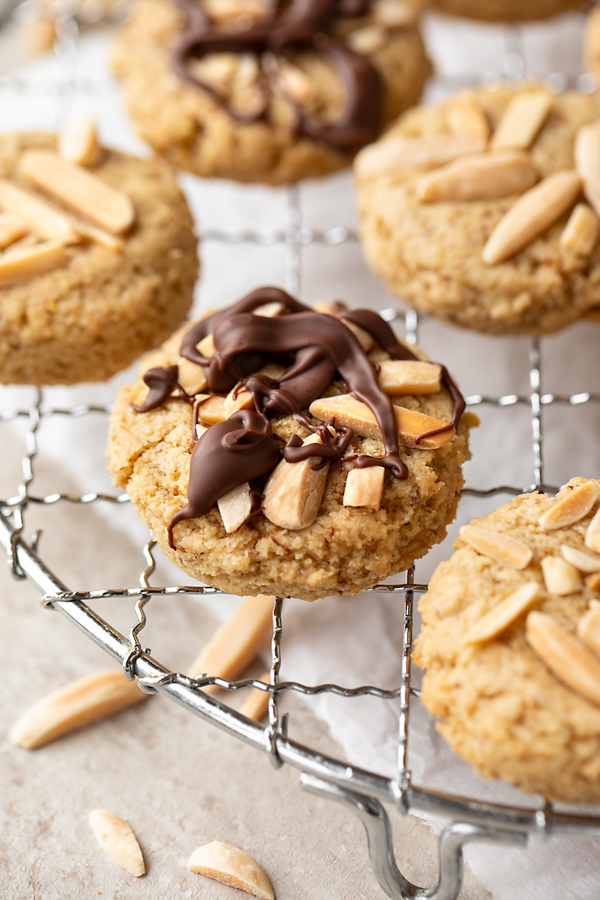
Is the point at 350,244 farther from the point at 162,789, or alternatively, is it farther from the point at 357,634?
the point at 162,789

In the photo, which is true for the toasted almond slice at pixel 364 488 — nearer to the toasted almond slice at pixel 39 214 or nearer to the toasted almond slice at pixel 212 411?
the toasted almond slice at pixel 212 411

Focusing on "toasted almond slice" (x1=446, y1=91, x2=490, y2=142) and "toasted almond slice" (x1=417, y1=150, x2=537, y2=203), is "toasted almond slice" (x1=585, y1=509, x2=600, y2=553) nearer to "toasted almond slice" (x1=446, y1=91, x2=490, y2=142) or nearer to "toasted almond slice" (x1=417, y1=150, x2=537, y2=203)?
"toasted almond slice" (x1=417, y1=150, x2=537, y2=203)

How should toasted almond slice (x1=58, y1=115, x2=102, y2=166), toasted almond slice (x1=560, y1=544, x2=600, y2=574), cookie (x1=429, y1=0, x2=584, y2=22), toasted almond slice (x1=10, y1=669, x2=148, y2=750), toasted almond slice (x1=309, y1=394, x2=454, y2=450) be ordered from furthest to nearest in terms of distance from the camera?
cookie (x1=429, y1=0, x2=584, y2=22) < toasted almond slice (x1=58, y1=115, x2=102, y2=166) < toasted almond slice (x1=10, y1=669, x2=148, y2=750) < toasted almond slice (x1=309, y1=394, x2=454, y2=450) < toasted almond slice (x1=560, y1=544, x2=600, y2=574)

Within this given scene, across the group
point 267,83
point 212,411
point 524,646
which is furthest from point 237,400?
point 267,83

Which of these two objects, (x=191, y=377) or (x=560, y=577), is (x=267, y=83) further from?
(x=560, y=577)

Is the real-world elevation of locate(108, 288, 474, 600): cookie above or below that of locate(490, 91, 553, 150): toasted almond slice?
below

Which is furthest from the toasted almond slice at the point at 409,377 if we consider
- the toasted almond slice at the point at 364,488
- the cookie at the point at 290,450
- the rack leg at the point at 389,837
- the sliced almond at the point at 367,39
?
the sliced almond at the point at 367,39

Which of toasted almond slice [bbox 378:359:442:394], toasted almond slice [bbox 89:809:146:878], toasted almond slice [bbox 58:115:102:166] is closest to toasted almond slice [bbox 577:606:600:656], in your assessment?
toasted almond slice [bbox 378:359:442:394]

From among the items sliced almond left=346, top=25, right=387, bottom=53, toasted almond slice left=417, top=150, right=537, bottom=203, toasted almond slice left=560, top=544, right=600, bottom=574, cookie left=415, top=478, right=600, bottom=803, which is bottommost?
cookie left=415, top=478, right=600, bottom=803
